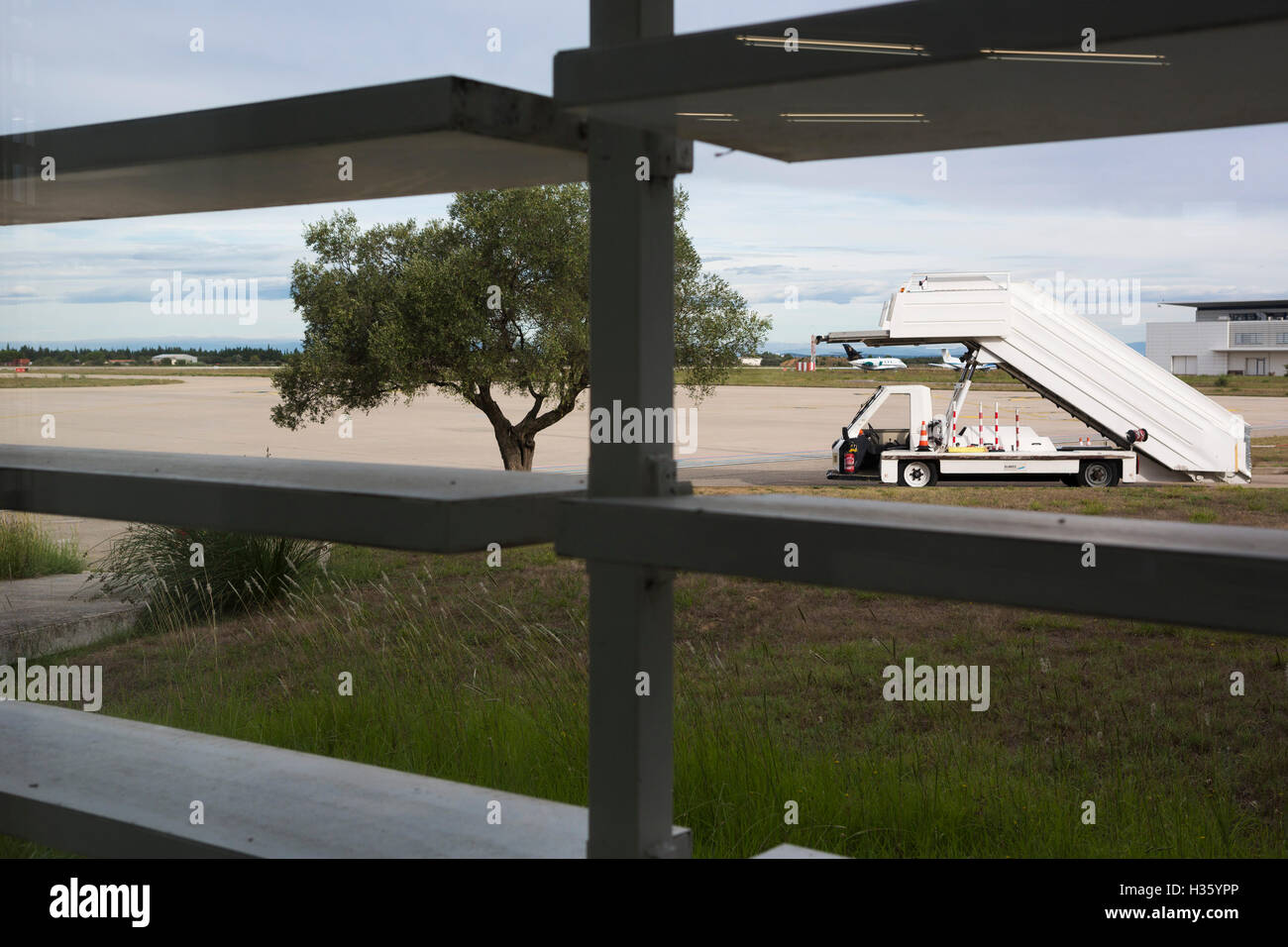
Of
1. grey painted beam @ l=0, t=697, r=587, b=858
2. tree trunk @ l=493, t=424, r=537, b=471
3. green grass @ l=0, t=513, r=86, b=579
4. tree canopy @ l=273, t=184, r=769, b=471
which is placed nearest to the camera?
grey painted beam @ l=0, t=697, r=587, b=858

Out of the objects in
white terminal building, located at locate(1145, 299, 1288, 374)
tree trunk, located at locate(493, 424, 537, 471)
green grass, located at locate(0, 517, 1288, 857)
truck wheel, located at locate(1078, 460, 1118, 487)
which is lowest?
green grass, located at locate(0, 517, 1288, 857)

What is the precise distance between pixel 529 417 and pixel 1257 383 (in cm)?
2848

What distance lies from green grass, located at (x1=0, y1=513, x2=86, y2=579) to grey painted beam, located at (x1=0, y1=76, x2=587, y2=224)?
233 inches

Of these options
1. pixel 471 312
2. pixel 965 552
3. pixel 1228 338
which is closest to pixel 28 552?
pixel 471 312

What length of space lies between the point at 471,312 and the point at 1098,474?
6.13 metres

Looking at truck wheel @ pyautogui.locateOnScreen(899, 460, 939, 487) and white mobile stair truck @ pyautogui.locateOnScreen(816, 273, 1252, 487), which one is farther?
truck wheel @ pyautogui.locateOnScreen(899, 460, 939, 487)

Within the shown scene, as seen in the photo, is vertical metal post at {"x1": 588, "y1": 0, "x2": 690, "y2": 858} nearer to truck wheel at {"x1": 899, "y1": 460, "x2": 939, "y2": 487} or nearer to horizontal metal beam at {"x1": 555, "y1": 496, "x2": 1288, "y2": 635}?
horizontal metal beam at {"x1": 555, "y1": 496, "x2": 1288, "y2": 635}

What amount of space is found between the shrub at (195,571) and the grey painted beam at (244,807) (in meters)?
4.39

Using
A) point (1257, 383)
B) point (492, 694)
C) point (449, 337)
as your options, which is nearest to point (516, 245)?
point (449, 337)

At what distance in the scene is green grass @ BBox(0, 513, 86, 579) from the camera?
6.57 metres

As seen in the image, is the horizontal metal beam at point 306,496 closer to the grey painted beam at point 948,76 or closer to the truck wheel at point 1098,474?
the grey painted beam at point 948,76

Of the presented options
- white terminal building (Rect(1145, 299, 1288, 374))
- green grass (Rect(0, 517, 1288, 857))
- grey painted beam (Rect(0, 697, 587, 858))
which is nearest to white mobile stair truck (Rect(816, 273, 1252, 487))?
green grass (Rect(0, 517, 1288, 857))

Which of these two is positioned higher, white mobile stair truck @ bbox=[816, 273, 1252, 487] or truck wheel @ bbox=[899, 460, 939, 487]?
white mobile stair truck @ bbox=[816, 273, 1252, 487]

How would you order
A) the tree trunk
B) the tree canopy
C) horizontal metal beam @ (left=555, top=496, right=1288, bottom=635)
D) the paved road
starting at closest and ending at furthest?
horizontal metal beam @ (left=555, top=496, right=1288, bottom=635) → the tree canopy → the tree trunk → the paved road
